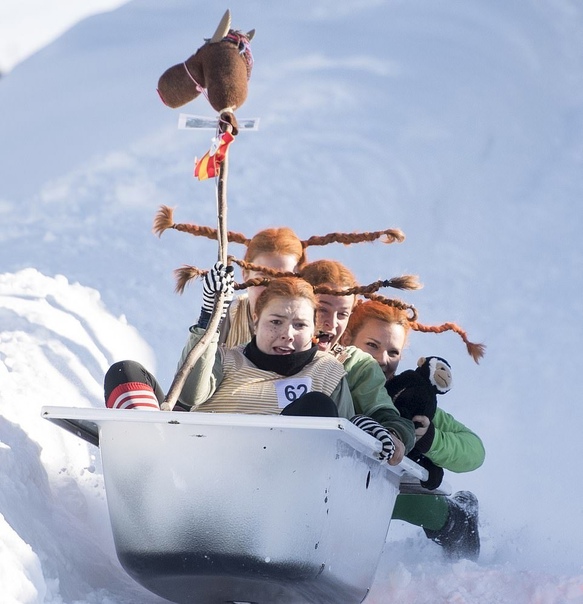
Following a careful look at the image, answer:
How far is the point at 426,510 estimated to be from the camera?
3.10 m

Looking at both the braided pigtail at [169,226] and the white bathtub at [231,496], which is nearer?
the white bathtub at [231,496]

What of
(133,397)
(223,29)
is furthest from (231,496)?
(223,29)

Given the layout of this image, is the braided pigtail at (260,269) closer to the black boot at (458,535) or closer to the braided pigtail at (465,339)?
the braided pigtail at (465,339)

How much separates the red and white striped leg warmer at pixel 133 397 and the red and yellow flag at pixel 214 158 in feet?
1.50

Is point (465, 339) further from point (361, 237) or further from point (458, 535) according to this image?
point (458, 535)

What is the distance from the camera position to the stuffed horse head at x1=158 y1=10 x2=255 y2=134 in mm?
2201

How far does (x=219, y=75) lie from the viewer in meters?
2.20

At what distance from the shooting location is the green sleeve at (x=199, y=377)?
2191mm

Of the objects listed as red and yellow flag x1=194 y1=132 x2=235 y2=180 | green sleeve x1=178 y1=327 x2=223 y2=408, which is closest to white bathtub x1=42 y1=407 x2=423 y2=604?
green sleeve x1=178 y1=327 x2=223 y2=408

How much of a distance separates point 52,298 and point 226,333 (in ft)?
4.35

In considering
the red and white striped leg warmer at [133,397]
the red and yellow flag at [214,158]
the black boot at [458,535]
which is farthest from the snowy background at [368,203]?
the red and yellow flag at [214,158]

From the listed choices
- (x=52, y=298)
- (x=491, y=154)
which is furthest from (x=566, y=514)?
(x=491, y=154)

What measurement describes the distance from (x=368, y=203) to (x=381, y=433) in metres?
3.95

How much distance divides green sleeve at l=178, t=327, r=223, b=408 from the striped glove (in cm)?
33
